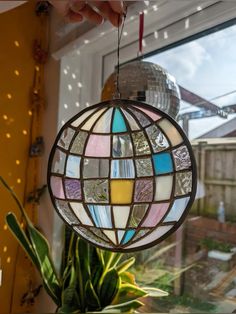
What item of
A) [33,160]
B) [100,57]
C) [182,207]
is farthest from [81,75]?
[182,207]

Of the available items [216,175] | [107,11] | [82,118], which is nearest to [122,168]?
[82,118]

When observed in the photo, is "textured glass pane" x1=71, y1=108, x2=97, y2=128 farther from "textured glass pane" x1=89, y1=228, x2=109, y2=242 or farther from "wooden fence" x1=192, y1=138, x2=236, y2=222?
"wooden fence" x1=192, y1=138, x2=236, y2=222

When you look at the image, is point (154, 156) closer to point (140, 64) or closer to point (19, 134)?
point (140, 64)

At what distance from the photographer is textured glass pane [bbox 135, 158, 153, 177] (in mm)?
672

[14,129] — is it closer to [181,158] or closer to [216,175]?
[216,175]

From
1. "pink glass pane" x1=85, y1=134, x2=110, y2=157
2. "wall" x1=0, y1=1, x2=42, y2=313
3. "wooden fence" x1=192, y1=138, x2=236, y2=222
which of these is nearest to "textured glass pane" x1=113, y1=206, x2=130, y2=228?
"pink glass pane" x1=85, y1=134, x2=110, y2=157

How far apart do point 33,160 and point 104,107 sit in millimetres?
851

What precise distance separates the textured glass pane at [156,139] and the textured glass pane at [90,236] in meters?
0.18

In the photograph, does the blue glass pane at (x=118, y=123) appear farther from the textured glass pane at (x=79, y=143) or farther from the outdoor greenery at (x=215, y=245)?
the outdoor greenery at (x=215, y=245)

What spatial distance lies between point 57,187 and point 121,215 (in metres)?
0.13

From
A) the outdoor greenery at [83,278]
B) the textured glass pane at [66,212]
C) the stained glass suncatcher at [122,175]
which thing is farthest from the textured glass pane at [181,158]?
the outdoor greenery at [83,278]

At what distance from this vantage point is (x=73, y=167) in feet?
2.34

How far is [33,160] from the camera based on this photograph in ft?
4.86

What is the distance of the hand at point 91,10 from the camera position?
0.63 m
